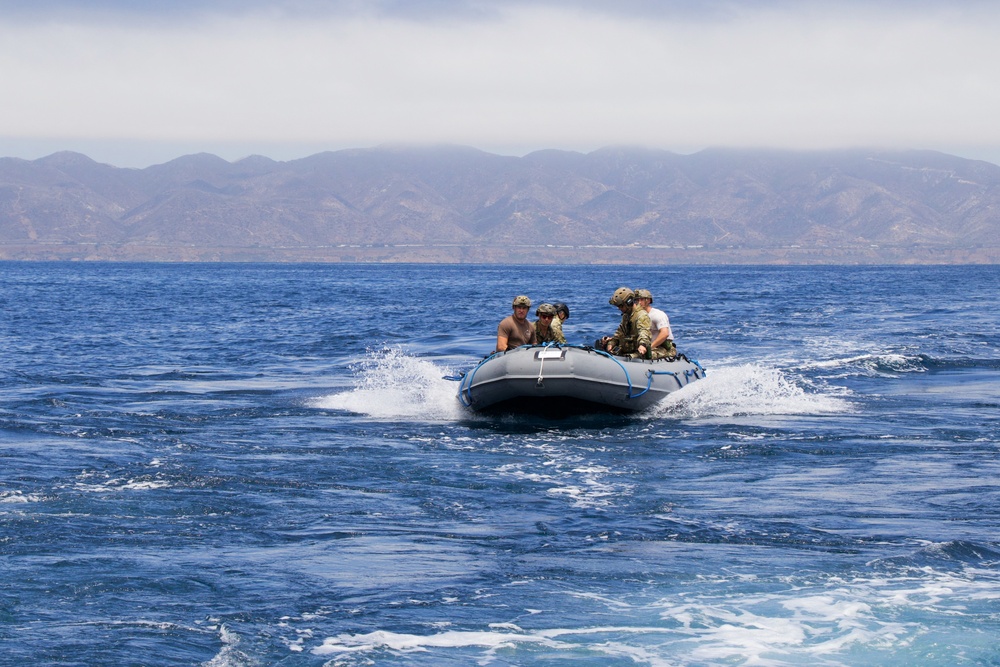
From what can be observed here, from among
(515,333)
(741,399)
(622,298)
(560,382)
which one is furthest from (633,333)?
(741,399)

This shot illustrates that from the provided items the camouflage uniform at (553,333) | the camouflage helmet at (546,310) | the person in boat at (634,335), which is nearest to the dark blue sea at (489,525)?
the person in boat at (634,335)

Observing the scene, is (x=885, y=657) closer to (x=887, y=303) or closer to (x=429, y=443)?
(x=429, y=443)

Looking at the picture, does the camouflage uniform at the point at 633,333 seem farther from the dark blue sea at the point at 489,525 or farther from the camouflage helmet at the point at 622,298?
the dark blue sea at the point at 489,525

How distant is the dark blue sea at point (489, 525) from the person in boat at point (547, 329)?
1.29m

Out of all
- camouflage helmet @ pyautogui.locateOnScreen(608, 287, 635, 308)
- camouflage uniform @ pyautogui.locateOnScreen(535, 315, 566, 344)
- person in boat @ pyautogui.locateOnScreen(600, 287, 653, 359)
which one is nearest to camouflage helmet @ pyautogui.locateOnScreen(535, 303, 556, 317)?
camouflage uniform @ pyautogui.locateOnScreen(535, 315, 566, 344)

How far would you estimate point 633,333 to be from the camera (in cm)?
1902

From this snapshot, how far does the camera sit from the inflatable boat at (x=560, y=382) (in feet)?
57.9

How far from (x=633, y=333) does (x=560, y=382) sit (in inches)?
78.6

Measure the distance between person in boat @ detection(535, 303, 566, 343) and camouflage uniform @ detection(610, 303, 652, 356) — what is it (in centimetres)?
94

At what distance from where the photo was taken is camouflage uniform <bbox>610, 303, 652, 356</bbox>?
18.9m

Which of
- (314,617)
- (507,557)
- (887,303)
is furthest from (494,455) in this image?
(887,303)

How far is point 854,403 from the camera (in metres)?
21.4

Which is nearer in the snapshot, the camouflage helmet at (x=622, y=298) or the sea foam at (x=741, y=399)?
the camouflage helmet at (x=622, y=298)

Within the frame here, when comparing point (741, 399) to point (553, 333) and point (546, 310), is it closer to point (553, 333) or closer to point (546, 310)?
point (553, 333)
